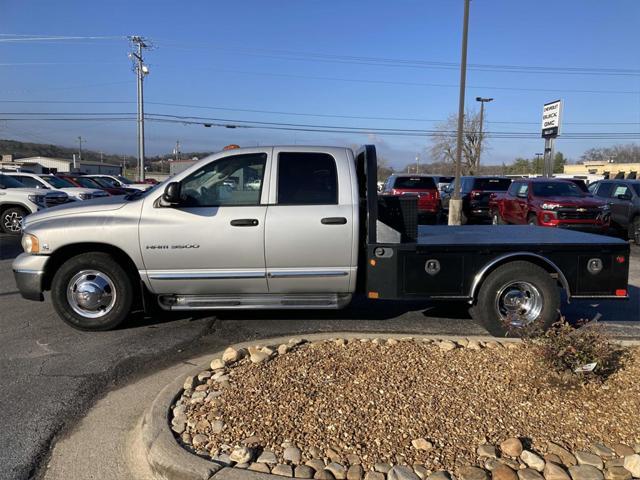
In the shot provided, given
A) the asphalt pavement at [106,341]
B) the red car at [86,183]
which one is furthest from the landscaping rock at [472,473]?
the red car at [86,183]

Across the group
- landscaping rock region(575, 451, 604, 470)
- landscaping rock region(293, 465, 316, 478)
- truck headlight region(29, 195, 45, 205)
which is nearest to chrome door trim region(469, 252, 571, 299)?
landscaping rock region(575, 451, 604, 470)

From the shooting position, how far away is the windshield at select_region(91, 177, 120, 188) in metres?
23.8

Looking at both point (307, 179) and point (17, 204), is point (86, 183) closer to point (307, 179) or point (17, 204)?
point (17, 204)

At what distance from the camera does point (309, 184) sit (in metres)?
5.45

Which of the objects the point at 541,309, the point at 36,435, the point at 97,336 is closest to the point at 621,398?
the point at 541,309

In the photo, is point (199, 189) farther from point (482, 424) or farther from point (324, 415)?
point (482, 424)

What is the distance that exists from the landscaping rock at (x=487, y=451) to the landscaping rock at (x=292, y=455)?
1050mm

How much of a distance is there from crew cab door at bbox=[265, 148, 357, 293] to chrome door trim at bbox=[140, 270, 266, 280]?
0.62ft

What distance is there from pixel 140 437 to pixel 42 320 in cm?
350

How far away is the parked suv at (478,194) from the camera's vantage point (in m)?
18.8

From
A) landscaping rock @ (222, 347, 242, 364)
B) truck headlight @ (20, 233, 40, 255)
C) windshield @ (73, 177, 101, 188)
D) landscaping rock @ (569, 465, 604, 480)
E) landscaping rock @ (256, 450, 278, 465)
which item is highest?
windshield @ (73, 177, 101, 188)

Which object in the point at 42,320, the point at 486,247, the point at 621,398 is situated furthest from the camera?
the point at 42,320

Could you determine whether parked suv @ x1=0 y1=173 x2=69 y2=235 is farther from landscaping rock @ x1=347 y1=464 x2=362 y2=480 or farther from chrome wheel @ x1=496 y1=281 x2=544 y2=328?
landscaping rock @ x1=347 y1=464 x2=362 y2=480

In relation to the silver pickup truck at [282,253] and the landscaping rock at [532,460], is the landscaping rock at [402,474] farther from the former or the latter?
the silver pickup truck at [282,253]
